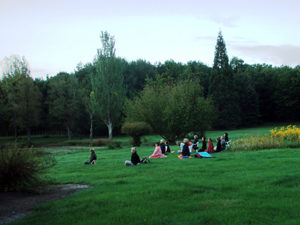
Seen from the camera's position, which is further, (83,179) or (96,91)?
(96,91)

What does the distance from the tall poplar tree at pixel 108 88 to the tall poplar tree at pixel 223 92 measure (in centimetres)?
1884

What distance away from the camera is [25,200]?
8.33m

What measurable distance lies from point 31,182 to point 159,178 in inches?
157

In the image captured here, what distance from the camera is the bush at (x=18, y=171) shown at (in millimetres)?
8922

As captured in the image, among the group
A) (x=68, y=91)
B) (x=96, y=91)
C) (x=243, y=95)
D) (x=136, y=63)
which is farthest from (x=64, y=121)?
(x=243, y=95)

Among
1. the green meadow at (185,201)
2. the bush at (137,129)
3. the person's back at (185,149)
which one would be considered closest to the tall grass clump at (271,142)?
the person's back at (185,149)

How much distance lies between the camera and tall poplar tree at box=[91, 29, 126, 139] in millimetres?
51412

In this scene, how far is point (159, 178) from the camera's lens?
10.4 metres

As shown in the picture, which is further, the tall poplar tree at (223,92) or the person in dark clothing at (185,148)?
the tall poplar tree at (223,92)

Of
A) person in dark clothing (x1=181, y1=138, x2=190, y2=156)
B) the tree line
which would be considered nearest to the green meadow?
person in dark clothing (x1=181, y1=138, x2=190, y2=156)

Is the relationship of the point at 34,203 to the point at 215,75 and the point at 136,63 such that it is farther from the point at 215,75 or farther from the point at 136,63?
the point at 136,63

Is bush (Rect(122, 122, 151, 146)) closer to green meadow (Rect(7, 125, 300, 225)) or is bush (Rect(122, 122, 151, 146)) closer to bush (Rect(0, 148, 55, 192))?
green meadow (Rect(7, 125, 300, 225))

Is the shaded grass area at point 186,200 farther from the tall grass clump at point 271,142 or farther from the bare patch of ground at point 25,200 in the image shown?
the tall grass clump at point 271,142

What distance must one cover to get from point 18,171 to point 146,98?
25.9 metres
